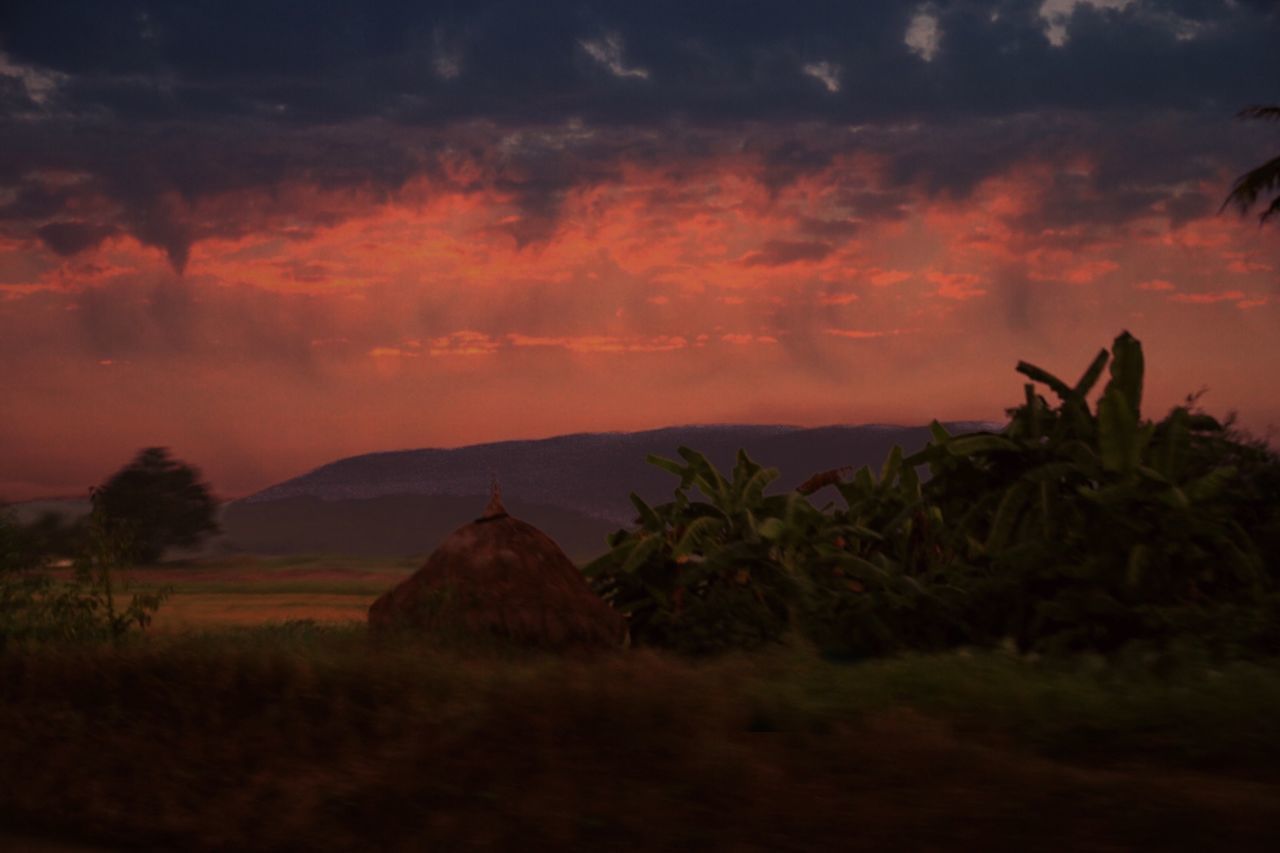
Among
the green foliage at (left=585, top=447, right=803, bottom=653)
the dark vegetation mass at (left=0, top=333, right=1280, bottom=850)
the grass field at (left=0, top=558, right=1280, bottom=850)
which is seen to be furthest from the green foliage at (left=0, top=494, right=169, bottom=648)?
the green foliage at (left=585, top=447, right=803, bottom=653)

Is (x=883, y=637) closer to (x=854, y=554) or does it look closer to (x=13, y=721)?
(x=854, y=554)

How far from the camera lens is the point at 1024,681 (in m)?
7.29

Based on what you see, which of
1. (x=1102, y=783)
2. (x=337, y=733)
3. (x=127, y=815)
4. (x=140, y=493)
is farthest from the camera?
(x=140, y=493)

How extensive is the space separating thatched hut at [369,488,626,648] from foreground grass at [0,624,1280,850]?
282cm

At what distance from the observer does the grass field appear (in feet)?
18.4

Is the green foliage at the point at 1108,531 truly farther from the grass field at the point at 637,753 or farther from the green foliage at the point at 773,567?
the grass field at the point at 637,753

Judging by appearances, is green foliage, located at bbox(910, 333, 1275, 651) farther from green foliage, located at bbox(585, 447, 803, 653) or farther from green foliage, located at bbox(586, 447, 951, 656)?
green foliage, located at bbox(585, 447, 803, 653)

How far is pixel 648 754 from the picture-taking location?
6.60 meters

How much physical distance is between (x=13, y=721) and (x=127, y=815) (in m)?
2.21

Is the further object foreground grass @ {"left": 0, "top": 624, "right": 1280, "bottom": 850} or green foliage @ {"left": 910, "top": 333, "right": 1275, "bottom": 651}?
green foliage @ {"left": 910, "top": 333, "right": 1275, "bottom": 651}

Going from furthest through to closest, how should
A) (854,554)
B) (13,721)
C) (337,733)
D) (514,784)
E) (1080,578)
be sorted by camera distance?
(854,554) < (1080,578) < (13,721) < (337,733) < (514,784)

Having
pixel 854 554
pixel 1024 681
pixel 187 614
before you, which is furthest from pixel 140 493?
pixel 1024 681

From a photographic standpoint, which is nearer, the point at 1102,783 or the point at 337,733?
the point at 1102,783

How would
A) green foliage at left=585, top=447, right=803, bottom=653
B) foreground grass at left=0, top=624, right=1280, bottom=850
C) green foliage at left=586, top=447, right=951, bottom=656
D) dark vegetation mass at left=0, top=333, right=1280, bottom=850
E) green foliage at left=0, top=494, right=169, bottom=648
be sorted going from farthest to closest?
green foliage at left=585, top=447, right=803, bottom=653 < green foliage at left=586, top=447, right=951, bottom=656 < green foliage at left=0, top=494, right=169, bottom=648 < dark vegetation mass at left=0, top=333, right=1280, bottom=850 < foreground grass at left=0, top=624, right=1280, bottom=850
